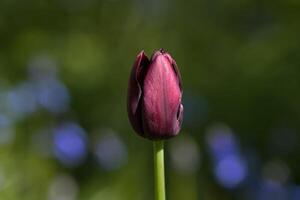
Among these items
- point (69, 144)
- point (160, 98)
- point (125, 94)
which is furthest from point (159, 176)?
point (125, 94)

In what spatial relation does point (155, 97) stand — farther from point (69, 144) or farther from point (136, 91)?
point (69, 144)

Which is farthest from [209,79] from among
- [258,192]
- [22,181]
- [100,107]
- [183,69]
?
[22,181]

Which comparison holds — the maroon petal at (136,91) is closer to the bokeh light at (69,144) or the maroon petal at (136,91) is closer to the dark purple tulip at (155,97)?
the dark purple tulip at (155,97)

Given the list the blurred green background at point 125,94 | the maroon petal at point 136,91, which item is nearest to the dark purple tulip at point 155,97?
the maroon petal at point 136,91

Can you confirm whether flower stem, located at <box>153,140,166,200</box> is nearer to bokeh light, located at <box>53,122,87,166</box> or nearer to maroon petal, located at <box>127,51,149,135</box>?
maroon petal, located at <box>127,51,149,135</box>

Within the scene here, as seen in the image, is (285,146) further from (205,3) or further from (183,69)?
(205,3)

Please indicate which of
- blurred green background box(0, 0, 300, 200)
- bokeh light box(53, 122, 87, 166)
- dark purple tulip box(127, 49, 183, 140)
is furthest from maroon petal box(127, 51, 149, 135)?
bokeh light box(53, 122, 87, 166)


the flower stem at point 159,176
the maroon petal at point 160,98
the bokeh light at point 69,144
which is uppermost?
the bokeh light at point 69,144
